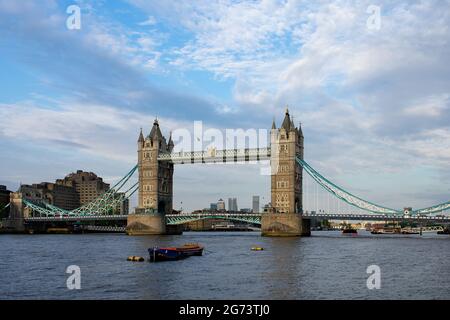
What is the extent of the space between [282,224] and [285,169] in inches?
533

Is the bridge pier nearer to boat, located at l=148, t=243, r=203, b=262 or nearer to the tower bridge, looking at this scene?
the tower bridge

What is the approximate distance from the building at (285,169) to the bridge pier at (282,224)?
566 centimetres

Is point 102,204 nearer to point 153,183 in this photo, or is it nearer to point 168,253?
point 153,183

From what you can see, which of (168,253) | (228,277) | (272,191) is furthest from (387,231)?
(228,277)

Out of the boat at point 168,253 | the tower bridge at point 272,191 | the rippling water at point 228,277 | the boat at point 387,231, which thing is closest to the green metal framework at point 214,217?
the tower bridge at point 272,191

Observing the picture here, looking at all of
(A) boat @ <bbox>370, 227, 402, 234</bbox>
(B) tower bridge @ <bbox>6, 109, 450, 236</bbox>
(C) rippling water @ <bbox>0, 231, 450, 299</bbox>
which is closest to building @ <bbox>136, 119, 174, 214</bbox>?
(B) tower bridge @ <bbox>6, 109, 450, 236</bbox>

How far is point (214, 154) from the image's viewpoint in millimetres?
125000

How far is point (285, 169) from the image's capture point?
11988 centimetres

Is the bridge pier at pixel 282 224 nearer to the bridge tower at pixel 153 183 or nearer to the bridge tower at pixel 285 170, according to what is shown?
the bridge tower at pixel 285 170

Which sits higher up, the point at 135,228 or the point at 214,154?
the point at 214,154

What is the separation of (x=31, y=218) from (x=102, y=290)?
4882 inches

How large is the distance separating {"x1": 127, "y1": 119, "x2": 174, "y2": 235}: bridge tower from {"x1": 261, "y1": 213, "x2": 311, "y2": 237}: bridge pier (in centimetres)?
2701

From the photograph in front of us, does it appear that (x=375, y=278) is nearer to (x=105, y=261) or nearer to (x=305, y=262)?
(x=305, y=262)
